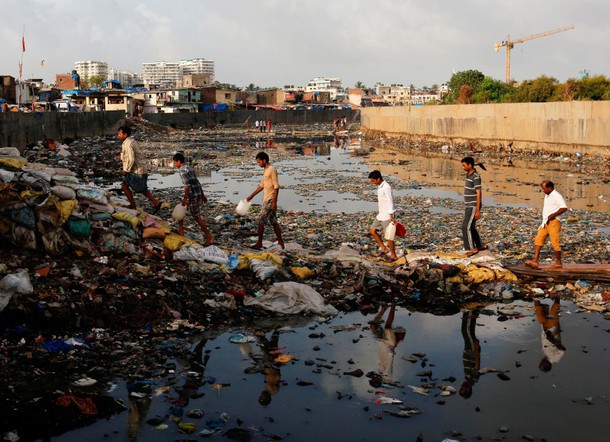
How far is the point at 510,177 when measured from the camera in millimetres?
21281

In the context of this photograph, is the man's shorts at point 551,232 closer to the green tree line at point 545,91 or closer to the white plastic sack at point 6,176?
the white plastic sack at point 6,176

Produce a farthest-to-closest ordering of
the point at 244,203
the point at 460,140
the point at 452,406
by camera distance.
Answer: the point at 460,140
the point at 244,203
the point at 452,406

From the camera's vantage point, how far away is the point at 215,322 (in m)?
6.54

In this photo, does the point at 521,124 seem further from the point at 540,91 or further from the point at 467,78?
the point at 467,78

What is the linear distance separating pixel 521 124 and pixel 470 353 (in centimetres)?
2623

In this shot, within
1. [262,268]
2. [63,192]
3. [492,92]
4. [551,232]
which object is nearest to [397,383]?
[262,268]

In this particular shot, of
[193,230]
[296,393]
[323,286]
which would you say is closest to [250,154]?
[193,230]

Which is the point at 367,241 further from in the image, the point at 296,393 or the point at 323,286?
the point at 296,393

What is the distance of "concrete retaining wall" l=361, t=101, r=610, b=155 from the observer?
25250 mm

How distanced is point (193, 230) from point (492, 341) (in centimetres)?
583

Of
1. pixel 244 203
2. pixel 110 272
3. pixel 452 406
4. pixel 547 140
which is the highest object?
pixel 547 140

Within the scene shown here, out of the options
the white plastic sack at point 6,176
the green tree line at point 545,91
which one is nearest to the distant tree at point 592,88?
the green tree line at point 545,91

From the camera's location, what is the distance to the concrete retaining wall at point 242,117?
62.2 meters

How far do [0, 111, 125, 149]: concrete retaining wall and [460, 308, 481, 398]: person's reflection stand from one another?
652 inches
